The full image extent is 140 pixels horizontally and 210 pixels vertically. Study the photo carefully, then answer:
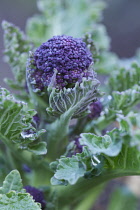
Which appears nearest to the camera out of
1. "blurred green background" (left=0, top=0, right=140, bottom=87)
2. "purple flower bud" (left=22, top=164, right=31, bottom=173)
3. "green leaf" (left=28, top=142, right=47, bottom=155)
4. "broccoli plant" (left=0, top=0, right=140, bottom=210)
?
"broccoli plant" (left=0, top=0, right=140, bottom=210)

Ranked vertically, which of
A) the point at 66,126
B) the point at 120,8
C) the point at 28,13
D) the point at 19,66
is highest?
the point at 120,8

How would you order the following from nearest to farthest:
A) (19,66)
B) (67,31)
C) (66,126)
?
(66,126), (19,66), (67,31)

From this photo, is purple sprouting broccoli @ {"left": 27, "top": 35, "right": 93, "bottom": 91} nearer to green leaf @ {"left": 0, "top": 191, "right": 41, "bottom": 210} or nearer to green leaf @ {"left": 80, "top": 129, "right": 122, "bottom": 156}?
green leaf @ {"left": 80, "top": 129, "right": 122, "bottom": 156}

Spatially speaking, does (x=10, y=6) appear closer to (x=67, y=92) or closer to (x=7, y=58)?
(x=7, y=58)

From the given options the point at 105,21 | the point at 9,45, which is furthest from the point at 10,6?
the point at 9,45

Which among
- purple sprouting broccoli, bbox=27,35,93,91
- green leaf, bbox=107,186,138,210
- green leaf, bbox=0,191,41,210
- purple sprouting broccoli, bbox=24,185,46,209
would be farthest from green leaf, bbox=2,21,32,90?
green leaf, bbox=107,186,138,210

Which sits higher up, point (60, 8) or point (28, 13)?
point (28, 13)
